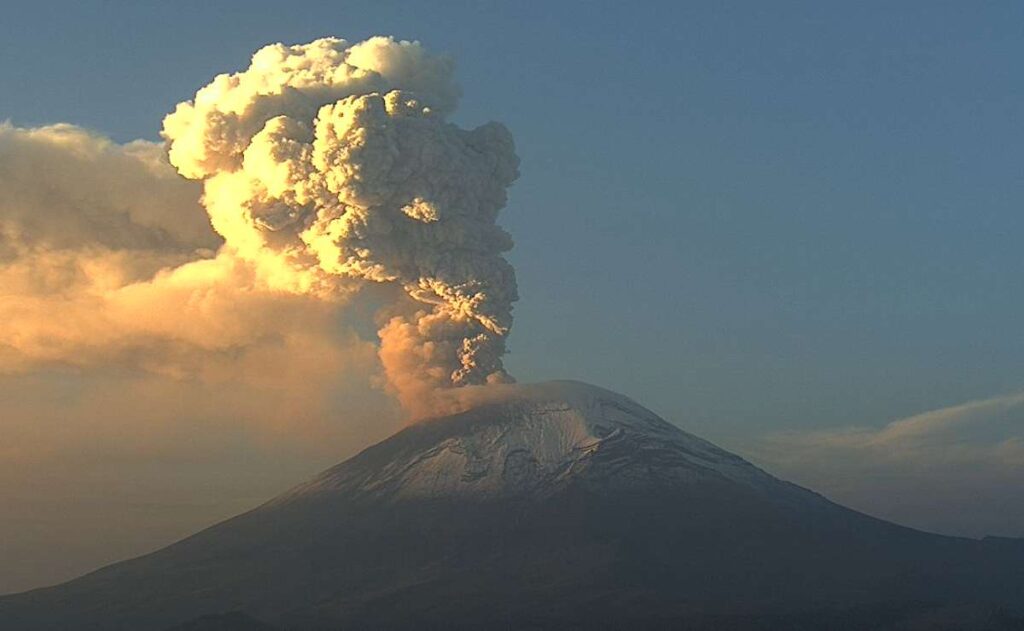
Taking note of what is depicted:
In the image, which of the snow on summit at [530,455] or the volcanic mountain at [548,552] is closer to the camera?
the volcanic mountain at [548,552]

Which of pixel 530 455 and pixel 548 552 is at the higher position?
pixel 530 455

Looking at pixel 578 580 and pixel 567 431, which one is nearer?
pixel 578 580

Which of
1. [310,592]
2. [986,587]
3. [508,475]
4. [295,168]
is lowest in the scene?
[986,587]

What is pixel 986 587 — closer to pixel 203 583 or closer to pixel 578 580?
pixel 578 580

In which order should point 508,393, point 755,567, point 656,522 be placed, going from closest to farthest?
point 755,567 → point 656,522 → point 508,393

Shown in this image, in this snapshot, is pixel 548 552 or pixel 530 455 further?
pixel 530 455

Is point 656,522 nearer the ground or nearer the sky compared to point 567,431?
nearer the ground

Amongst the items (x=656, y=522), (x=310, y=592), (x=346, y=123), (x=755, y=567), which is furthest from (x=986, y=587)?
(x=346, y=123)

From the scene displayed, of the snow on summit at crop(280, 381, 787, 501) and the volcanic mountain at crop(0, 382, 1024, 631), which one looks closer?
the volcanic mountain at crop(0, 382, 1024, 631)
